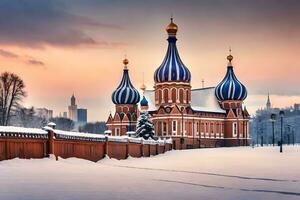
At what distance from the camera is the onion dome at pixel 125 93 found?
93312mm

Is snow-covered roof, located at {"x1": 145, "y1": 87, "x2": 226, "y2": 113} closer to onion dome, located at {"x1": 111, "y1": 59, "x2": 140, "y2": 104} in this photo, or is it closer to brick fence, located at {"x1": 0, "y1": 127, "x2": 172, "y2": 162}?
onion dome, located at {"x1": 111, "y1": 59, "x2": 140, "y2": 104}

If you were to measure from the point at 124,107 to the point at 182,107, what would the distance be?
458 inches

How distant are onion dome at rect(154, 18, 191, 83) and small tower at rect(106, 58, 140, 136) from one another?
312 inches

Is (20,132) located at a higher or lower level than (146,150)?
higher

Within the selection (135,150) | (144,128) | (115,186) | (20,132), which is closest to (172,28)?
(144,128)

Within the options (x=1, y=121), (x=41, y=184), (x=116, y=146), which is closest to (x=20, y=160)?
(x=41, y=184)

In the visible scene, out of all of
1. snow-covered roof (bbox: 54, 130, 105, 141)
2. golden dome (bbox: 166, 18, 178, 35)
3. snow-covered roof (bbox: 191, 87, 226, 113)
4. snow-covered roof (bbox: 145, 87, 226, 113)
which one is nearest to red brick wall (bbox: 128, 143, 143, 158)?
snow-covered roof (bbox: 54, 130, 105, 141)

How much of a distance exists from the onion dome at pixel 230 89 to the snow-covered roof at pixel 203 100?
1.29 meters

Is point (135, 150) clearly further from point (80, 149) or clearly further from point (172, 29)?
point (172, 29)

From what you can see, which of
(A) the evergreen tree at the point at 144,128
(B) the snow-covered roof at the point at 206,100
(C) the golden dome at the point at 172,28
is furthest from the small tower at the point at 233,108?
(A) the evergreen tree at the point at 144,128

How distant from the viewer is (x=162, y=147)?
199ft

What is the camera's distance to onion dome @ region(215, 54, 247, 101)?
3706 inches

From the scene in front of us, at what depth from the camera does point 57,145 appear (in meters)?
29.4

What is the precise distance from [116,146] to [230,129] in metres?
56.7
